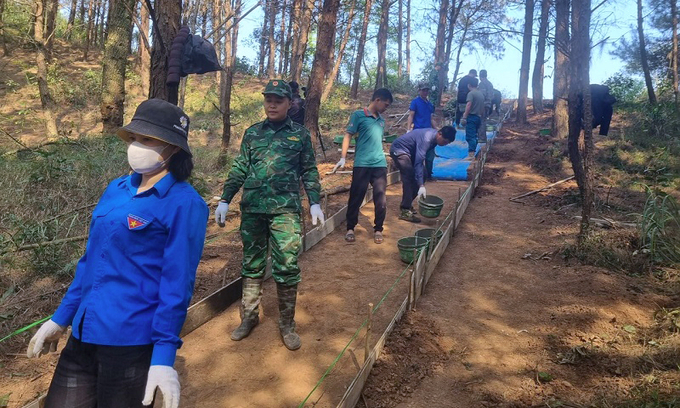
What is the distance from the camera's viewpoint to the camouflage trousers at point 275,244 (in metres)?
3.40

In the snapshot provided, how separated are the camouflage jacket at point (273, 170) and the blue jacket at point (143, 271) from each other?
1637 mm

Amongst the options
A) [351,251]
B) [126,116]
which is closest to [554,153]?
[351,251]

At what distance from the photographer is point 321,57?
28.1ft

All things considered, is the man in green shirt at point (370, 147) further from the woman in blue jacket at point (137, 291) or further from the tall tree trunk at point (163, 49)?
the woman in blue jacket at point (137, 291)

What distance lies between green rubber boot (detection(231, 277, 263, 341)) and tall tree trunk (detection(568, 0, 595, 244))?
400 centimetres

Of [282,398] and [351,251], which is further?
[351,251]

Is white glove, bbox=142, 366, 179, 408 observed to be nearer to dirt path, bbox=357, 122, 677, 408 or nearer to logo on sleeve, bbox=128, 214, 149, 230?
logo on sleeve, bbox=128, 214, 149, 230

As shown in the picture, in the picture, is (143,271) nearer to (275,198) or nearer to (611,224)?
(275,198)

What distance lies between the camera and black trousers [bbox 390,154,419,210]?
21.3ft

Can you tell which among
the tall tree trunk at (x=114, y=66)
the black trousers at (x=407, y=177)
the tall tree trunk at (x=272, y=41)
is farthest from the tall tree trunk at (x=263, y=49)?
the black trousers at (x=407, y=177)

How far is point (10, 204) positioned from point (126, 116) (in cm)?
1321

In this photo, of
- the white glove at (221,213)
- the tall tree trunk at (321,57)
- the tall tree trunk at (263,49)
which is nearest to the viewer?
the white glove at (221,213)

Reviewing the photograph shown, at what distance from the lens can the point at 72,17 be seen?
24.2 m

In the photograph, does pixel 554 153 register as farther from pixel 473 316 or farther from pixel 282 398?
pixel 282 398
